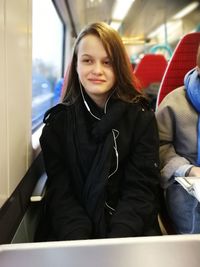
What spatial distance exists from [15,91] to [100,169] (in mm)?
374

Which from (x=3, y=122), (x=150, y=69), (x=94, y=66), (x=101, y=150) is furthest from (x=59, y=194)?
(x=150, y=69)

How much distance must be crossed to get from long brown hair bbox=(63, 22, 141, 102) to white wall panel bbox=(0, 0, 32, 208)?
168 millimetres

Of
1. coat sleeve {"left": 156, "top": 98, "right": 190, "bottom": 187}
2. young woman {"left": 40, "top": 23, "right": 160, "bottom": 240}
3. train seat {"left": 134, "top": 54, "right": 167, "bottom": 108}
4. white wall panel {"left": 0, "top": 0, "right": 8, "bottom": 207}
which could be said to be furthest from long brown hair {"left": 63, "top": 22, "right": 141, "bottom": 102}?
train seat {"left": 134, "top": 54, "right": 167, "bottom": 108}

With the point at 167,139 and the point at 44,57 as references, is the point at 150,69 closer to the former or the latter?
the point at 44,57

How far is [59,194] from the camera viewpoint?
106cm

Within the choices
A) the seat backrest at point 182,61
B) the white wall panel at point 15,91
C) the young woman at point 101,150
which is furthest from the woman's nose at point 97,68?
the seat backrest at point 182,61

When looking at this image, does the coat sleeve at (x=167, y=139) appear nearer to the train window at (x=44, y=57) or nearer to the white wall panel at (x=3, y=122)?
the white wall panel at (x=3, y=122)

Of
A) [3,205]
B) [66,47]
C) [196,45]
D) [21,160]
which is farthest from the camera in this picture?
[66,47]

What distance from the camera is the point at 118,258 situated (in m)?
0.59

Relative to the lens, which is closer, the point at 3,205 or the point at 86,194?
the point at 3,205

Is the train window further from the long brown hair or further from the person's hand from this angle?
the person's hand

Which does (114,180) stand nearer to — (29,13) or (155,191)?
(155,191)

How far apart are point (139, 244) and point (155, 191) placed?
0.47 m

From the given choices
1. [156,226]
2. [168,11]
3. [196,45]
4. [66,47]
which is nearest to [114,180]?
[156,226]
